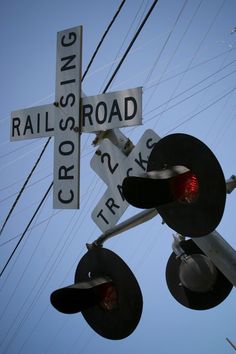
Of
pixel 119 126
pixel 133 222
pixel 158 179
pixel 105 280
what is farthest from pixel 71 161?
pixel 158 179

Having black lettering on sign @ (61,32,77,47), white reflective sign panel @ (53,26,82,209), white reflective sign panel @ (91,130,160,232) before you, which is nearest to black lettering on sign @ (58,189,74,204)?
white reflective sign panel @ (53,26,82,209)

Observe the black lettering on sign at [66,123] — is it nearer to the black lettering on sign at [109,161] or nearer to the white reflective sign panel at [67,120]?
the white reflective sign panel at [67,120]

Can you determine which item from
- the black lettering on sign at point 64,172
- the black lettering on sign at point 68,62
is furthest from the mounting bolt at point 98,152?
the black lettering on sign at point 68,62

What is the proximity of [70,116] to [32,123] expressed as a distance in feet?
1.72

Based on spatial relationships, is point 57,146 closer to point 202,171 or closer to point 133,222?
point 133,222

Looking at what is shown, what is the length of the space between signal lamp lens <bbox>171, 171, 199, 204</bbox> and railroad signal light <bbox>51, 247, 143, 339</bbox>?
1181 mm

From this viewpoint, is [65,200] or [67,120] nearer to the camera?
[65,200]

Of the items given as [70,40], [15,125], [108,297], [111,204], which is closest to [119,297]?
[108,297]

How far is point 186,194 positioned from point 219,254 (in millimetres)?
851

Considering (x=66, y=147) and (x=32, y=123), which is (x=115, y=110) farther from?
(x=32, y=123)

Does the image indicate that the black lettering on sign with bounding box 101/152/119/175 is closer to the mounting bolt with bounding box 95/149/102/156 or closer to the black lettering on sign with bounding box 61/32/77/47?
the mounting bolt with bounding box 95/149/102/156

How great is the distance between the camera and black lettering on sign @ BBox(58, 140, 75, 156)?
11.8 feet

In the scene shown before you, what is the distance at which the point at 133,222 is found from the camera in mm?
3506

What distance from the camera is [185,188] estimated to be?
2.44 metres
